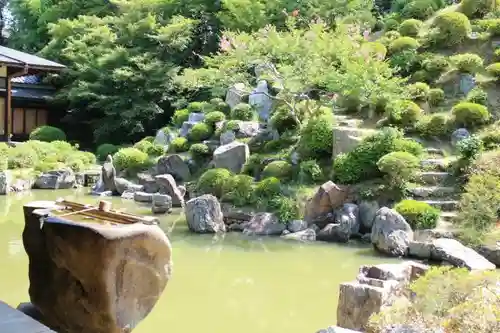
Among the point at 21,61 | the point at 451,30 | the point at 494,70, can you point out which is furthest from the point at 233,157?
the point at 21,61

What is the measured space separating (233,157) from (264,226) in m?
3.81

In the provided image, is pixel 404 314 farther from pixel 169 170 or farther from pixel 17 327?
pixel 169 170

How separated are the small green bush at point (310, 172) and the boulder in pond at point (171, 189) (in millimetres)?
3284

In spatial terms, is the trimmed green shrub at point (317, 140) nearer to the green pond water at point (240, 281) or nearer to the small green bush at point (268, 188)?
the small green bush at point (268, 188)

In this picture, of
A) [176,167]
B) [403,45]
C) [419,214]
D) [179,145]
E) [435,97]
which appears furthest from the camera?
[403,45]

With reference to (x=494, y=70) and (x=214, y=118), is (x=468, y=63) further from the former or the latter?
(x=214, y=118)

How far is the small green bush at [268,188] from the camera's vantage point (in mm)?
12531

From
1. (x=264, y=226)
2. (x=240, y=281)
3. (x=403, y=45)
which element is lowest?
(x=240, y=281)

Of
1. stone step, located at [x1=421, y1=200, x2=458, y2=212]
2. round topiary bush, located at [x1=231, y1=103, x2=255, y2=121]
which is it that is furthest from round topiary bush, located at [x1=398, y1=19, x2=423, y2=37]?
stone step, located at [x1=421, y1=200, x2=458, y2=212]

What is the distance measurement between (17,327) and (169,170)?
14022 millimetres

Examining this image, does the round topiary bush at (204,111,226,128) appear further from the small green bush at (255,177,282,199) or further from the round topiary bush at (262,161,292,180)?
the small green bush at (255,177,282,199)

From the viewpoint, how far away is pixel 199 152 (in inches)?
664

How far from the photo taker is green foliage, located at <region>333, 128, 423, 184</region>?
12.5m

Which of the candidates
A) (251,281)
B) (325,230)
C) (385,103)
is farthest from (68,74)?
(251,281)
